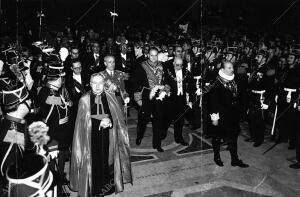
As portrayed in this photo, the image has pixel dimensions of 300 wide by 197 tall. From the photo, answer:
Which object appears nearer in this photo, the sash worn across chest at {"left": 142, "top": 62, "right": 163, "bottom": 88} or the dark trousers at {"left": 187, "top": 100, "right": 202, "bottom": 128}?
the sash worn across chest at {"left": 142, "top": 62, "right": 163, "bottom": 88}

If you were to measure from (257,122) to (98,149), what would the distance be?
4.61 meters

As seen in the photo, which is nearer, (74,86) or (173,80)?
(74,86)

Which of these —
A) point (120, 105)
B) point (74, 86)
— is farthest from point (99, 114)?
point (74, 86)

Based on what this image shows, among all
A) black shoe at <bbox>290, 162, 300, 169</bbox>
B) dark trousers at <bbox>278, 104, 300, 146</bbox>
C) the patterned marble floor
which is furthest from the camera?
dark trousers at <bbox>278, 104, 300, 146</bbox>

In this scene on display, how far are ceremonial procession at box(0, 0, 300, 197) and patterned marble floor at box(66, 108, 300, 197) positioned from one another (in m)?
0.02

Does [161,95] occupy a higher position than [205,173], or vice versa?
[161,95]

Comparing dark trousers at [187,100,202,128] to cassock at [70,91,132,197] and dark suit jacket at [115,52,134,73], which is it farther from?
cassock at [70,91,132,197]

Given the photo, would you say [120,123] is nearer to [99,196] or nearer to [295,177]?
[99,196]

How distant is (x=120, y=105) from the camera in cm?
561

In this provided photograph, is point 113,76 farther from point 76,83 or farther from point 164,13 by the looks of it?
point 164,13

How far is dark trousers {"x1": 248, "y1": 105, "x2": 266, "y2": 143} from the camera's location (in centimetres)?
812

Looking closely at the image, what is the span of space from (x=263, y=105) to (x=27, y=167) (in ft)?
19.6

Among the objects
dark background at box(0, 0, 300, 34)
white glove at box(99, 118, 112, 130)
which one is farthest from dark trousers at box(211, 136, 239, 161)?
dark background at box(0, 0, 300, 34)

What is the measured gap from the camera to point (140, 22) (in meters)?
29.3
